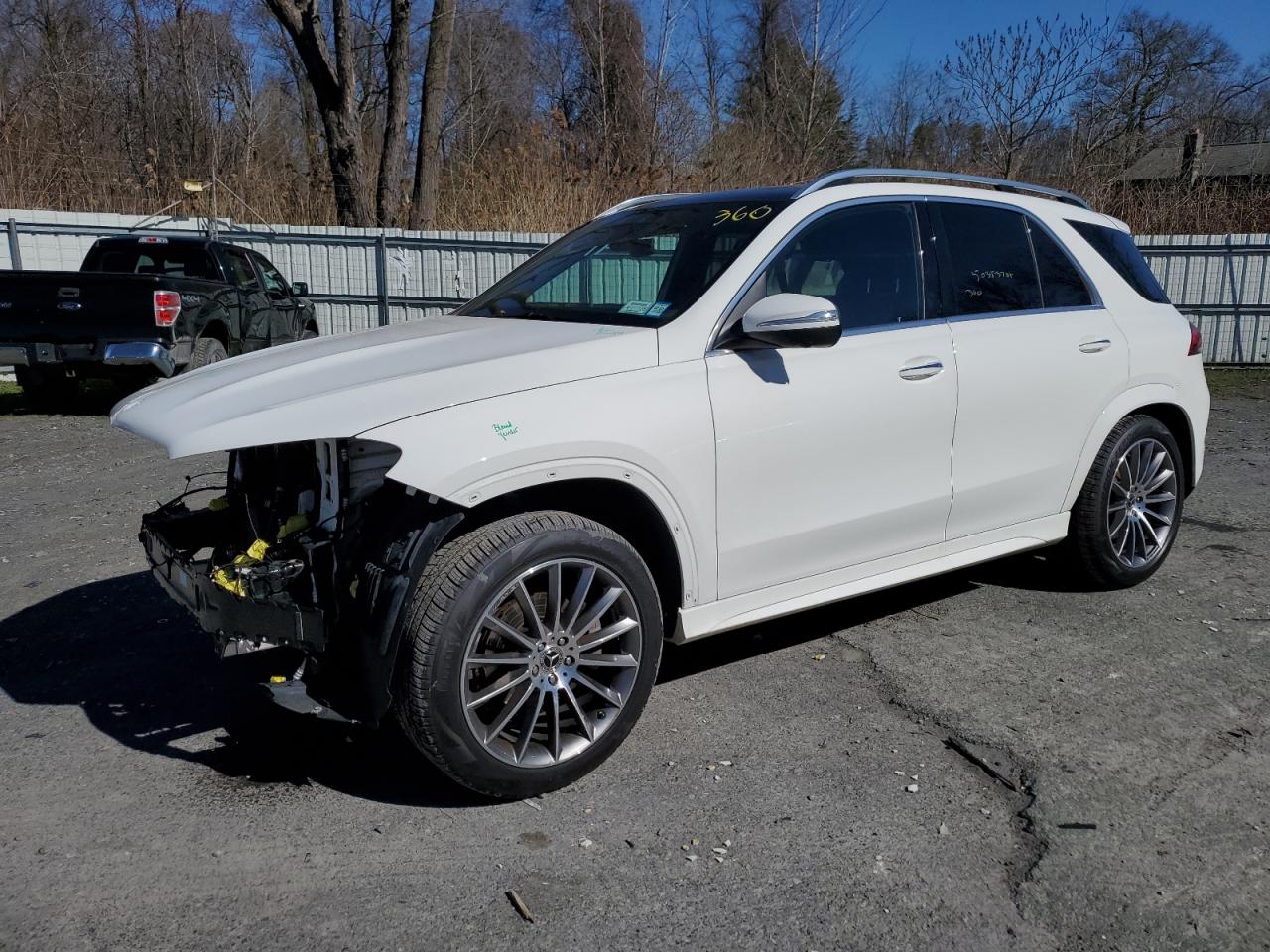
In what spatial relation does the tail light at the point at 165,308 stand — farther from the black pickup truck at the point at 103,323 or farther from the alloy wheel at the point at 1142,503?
the alloy wheel at the point at 1142,503

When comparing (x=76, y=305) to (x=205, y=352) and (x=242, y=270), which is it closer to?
(x=205, y=352)

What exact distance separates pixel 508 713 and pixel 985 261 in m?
2.85

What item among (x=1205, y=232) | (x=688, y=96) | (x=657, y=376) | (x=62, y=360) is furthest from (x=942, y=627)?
(x=688, y=96)

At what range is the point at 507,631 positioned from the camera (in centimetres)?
315

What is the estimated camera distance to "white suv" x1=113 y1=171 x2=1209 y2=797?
3049mm

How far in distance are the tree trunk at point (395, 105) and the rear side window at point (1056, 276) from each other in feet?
52.7

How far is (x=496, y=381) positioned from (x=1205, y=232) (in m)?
19.9

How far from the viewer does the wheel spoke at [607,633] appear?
3305mm

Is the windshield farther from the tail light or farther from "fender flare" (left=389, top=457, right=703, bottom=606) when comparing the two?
the tail light

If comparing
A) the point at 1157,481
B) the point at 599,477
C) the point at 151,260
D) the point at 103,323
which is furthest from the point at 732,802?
the point at 151,260

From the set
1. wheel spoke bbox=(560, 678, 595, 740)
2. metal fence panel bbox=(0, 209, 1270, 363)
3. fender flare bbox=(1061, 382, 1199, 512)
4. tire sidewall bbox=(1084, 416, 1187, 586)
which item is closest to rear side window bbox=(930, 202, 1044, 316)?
fender flare bbox=(1061, 382, 1199, 512)

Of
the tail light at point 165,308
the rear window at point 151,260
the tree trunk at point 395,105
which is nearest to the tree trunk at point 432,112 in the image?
the tree trunk at point 395,105

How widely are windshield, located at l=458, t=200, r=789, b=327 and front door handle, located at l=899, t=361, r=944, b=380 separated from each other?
0.77 meters

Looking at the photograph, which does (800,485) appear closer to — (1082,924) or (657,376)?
(657,376)
